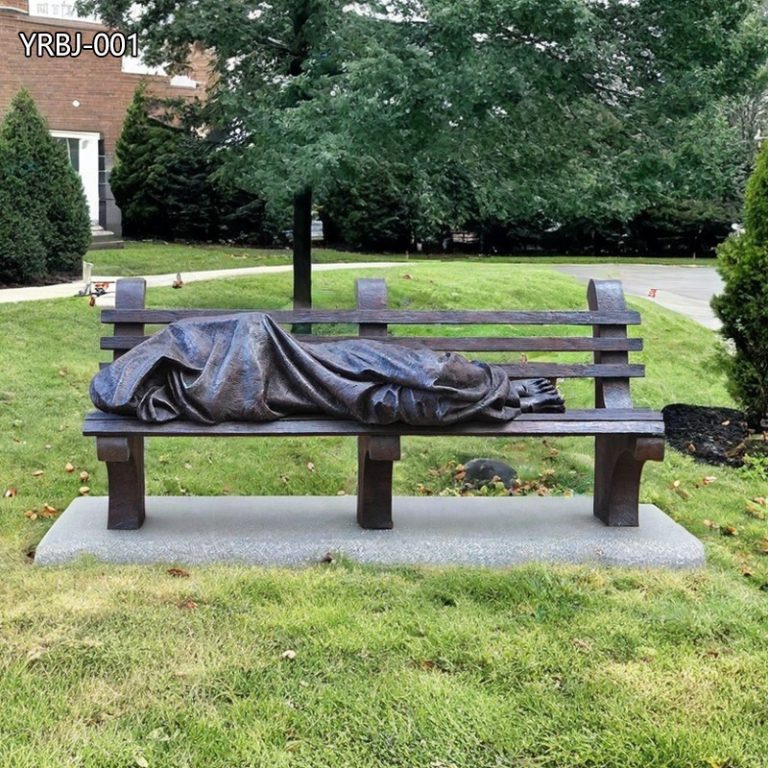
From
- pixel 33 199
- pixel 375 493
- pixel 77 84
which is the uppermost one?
pixel 77 84

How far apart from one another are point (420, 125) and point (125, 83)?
16423 millimetres

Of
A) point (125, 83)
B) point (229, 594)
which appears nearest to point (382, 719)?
point (229, 594)

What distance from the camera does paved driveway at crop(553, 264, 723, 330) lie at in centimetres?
1369

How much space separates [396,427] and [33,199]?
30.2 ft

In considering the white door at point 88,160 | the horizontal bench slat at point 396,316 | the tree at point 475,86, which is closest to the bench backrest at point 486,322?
the horizontal bench slat at point 396,316

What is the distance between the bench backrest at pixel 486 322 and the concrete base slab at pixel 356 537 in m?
0.57

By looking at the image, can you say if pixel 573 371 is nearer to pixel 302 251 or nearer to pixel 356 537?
pixel 356 537

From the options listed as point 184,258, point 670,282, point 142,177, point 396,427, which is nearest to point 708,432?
point 396,427

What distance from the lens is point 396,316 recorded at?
3.90 m

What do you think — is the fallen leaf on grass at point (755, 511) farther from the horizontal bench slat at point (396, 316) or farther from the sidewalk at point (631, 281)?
the sidewalk at point (631, 281)

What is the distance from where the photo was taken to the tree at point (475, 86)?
21.8 ft

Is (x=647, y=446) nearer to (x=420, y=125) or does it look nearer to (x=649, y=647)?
(x=649, y=647)

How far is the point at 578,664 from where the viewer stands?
2.71m

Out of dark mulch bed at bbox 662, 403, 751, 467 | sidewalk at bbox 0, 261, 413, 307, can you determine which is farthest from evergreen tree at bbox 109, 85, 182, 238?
dark mulch bed at bbox 662, 403, 751, 467
